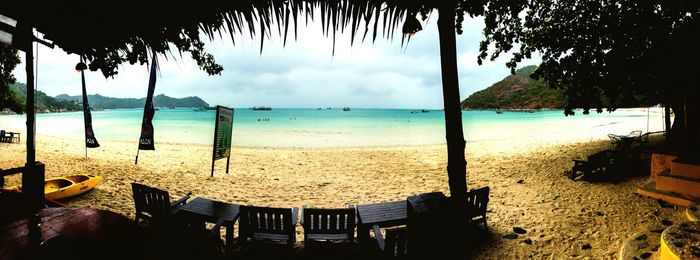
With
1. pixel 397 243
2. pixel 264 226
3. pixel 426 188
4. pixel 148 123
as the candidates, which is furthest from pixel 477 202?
pixel 148 123

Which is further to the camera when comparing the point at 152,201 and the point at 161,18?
the point at 152,201

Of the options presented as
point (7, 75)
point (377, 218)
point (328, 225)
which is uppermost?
point (7, 75)

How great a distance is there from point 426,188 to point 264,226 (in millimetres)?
5546

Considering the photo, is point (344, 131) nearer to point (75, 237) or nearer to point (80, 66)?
point (80, 66)

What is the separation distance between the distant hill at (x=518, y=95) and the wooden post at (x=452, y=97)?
10625cm

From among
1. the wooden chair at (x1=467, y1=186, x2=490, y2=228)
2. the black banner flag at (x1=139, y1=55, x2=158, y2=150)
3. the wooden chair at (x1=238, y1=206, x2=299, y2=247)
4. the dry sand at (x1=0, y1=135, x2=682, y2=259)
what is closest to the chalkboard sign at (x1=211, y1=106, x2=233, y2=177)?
the dry sand at (x1=0, y1=135, x2=682, y2=259)

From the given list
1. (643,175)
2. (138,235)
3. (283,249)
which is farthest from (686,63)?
(138,235)

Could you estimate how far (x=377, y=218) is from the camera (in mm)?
4641

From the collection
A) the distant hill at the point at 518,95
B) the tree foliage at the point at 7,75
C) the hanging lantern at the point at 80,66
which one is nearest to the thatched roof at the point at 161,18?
the hanging lantern at the point at 80,66

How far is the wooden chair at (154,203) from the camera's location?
4747mm

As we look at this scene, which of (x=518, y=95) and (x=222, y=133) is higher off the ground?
(x=518, y=95)

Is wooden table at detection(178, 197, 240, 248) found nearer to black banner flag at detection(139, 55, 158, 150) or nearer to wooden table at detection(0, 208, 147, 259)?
wooden table at detection(0, 208, 147, 259)

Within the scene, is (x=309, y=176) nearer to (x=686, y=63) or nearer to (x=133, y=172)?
(x=133, y=172)

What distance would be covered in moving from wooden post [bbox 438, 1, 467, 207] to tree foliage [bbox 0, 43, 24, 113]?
63.9 feet
